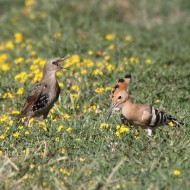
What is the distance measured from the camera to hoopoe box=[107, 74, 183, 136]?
805cm

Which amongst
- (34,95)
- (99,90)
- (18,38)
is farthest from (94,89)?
(18,38)

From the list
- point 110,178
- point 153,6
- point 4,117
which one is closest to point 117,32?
point 153,6

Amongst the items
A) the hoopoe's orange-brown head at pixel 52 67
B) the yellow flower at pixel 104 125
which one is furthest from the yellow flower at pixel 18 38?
the yellow flower at pixel 104 125

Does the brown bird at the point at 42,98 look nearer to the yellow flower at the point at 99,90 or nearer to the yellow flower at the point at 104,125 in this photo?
the yellow flower at the point at 99,90

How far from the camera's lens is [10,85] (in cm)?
1059

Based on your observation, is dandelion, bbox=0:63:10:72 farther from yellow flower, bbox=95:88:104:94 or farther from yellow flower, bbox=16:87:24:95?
yellow flower, bbox=95:88:104:94

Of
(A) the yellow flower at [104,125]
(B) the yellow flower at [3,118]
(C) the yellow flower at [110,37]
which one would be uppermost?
(A) the yellow flower at [104,125]

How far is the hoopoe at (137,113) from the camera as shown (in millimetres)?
8047

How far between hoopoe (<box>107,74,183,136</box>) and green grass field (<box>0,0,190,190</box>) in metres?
0.13

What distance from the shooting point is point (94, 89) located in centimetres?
1029

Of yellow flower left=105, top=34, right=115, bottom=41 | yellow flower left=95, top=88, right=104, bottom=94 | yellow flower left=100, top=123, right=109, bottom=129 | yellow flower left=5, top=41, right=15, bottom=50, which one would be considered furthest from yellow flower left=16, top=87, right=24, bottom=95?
yellow flower left=105, top=34, right=115, bottom=41

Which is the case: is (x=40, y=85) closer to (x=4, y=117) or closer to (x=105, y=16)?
(x=4, y=117)

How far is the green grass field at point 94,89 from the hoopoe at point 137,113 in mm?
132

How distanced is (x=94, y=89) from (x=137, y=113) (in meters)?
2.25
